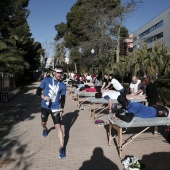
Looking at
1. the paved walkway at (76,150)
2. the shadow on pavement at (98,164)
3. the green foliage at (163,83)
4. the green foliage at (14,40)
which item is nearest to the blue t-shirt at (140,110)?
the paved walkway at (76,150)

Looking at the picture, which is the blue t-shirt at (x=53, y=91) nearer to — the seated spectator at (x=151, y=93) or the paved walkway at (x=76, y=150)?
the paved walkway at (x=76, y=150)

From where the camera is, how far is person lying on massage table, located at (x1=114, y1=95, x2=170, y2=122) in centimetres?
558

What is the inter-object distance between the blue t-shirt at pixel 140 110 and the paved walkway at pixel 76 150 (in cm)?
76

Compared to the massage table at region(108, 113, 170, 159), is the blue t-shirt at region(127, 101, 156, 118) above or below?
above

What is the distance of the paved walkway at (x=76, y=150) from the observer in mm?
5090

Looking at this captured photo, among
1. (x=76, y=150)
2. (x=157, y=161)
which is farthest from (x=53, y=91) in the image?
(x=157, y=161)

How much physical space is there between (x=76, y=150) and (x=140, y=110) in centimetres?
161

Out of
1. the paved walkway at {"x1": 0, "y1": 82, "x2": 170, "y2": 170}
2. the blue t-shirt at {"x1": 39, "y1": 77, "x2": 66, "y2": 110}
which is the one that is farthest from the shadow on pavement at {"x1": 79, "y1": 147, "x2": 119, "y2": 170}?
the blue t-shirt at {"x1": 39, "y1": 77, "x2": 66, "y2": 110}

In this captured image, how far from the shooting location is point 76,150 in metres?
5.97

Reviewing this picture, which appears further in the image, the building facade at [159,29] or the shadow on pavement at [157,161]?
the building facade at [159,29]

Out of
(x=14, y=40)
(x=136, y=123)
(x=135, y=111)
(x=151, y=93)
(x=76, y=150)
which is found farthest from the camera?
(x=14, y=40)

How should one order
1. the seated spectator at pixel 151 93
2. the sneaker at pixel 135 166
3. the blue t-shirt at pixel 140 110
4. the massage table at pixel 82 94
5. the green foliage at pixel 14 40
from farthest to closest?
1. the green foliage at pixel 14 40
2. the massage table at pixel 82 94
3. the seated spectator at pixel 151 93
4. the blue t-shirt at pixel 140 110
5. the sneaker at pixel 135 166

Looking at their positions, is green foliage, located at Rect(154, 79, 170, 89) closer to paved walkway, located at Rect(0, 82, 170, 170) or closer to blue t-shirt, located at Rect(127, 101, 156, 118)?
paved walkway, located at Rect(0, 82, 170, 170)

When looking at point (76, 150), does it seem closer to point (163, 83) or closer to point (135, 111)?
point (135, 111)
